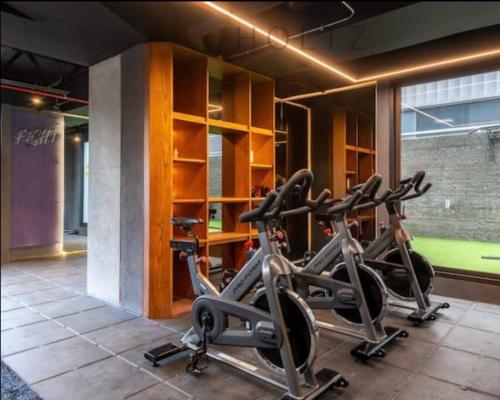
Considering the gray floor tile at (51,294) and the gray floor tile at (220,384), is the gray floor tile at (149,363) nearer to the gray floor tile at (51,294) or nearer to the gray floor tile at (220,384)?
the gray floor tile at (220,384)

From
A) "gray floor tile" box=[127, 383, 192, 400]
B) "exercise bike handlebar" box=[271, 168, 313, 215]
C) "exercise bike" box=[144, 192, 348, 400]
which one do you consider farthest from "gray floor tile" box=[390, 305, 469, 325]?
"gray floor tile" box=[127, 383, 192, 400]

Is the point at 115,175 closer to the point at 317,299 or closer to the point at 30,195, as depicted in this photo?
the point at 317,299

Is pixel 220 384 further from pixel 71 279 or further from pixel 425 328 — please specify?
pixel 71 279

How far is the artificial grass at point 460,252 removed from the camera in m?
4.35

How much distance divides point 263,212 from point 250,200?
2.48m

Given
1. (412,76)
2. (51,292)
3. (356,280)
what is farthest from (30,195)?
(412,76)

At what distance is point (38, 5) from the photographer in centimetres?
50

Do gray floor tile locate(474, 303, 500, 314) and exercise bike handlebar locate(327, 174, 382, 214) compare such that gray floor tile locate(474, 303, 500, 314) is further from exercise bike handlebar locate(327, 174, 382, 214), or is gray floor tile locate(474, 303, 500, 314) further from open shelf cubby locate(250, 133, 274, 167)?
open shelf cubby locate(250, 133, 274, 167)

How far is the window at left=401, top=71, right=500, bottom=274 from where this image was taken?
4301 millimetres

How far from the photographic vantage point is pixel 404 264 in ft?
11.8

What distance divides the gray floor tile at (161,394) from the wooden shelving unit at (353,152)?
358 centimetres

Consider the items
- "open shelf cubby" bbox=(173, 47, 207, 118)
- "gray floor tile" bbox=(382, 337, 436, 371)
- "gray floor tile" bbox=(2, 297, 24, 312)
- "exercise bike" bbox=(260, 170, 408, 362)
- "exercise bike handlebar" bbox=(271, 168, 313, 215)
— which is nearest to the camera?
"gray floor tile" bbox=(2, 297, 24, 312)

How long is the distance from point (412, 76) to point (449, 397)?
381 cm

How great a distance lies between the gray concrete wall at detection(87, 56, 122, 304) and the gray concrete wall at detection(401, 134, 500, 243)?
12.0ft
